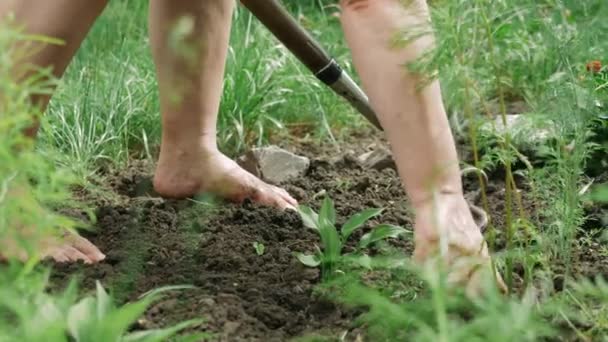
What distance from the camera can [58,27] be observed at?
232 cm

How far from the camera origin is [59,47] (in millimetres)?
2340

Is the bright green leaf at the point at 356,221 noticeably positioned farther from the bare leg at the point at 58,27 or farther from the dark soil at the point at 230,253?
the bare leg at the point at 58,27

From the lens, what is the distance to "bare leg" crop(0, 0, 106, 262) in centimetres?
232

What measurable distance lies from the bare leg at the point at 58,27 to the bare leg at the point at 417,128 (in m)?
0.65

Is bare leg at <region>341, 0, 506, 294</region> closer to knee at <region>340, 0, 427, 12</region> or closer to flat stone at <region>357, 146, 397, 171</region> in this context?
knee at <region>340, 0, 427, 12</region>

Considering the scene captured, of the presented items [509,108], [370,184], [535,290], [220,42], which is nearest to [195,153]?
[220,42]

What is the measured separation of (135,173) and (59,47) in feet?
3.55

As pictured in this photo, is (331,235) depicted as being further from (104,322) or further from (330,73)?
(330,73)

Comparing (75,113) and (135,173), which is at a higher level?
(75,113)

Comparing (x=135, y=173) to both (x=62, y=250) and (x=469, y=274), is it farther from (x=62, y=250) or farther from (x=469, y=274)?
(x=469, y=274)

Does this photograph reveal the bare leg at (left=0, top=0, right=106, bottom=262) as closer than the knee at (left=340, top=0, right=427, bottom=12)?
No

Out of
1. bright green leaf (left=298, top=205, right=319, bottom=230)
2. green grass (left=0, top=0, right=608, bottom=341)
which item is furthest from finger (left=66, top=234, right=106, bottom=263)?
bright green leaf (left=298, top=205, right=319, bottom=230)

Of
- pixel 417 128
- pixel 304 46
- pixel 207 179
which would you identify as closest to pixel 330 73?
pixel 304 46

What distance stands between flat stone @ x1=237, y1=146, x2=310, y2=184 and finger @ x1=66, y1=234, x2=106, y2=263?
1.04 m
